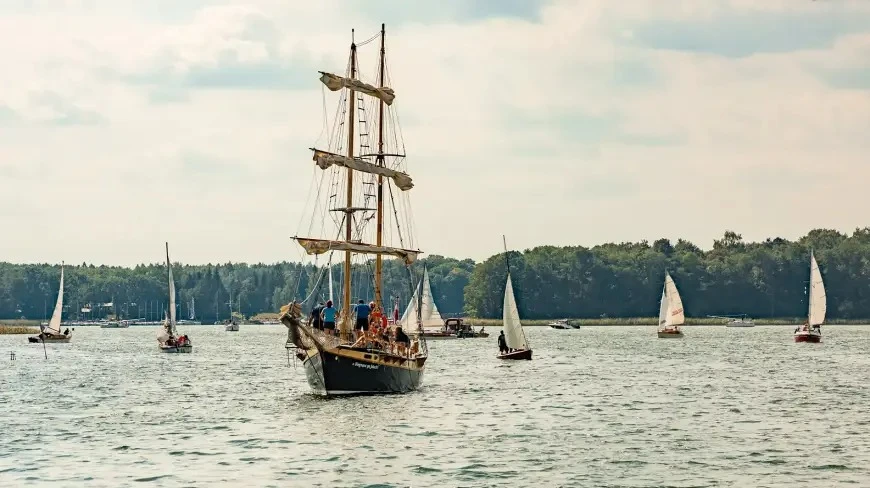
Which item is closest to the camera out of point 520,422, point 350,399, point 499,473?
point 499,473

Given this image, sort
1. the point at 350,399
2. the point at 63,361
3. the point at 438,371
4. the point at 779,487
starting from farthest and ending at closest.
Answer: the point at 63,361 < the point at 438,371 < the point at 350,399 < the point at 779,487

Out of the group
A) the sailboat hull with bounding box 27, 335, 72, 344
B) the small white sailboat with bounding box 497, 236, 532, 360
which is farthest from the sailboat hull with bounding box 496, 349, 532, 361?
the sailboat hull with bounding box 27, 335, 72, 344

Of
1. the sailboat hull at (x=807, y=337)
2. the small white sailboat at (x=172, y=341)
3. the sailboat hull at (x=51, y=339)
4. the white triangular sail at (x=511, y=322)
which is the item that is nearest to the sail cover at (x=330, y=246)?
the white triangular sail at (x=511, y=322)

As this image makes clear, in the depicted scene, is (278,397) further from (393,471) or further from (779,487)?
(779,487)

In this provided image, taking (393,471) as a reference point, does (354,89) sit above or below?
above

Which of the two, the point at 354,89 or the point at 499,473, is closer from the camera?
the point at 499,473

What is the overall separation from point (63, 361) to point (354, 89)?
60887 mm

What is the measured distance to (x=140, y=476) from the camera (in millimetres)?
42438

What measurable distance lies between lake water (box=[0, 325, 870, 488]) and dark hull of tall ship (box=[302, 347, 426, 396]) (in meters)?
0.96

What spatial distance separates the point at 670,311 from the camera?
181875 mm

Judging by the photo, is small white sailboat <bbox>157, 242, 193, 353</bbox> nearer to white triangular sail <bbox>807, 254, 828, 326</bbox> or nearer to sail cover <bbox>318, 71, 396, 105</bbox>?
sail cover <bbox>318, 71, 396, 105</bbox>

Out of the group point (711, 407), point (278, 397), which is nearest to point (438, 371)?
point (278, 397)

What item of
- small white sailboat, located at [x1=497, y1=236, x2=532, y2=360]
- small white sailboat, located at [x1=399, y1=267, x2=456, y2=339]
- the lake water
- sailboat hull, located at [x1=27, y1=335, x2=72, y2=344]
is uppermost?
small white sailboat, located at [x1=399, y1=267, x2=456, y2=339]

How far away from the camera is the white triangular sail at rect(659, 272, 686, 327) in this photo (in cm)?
17900
